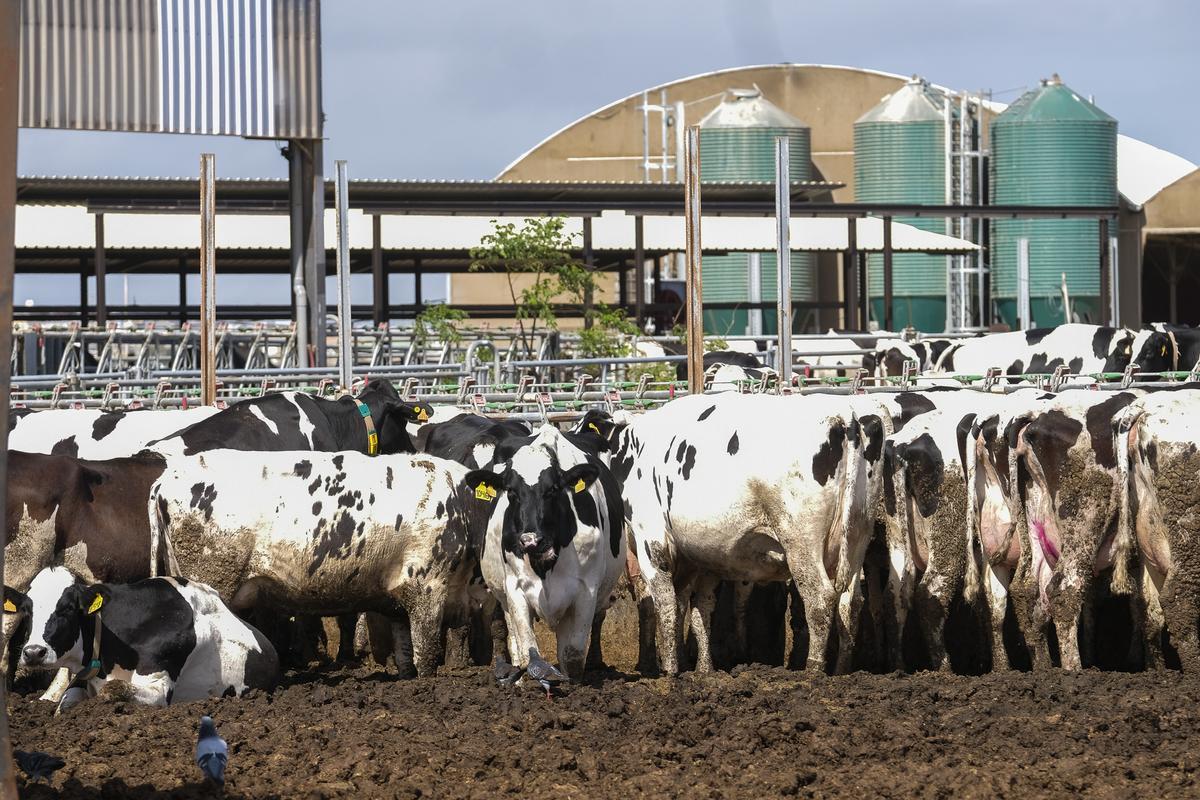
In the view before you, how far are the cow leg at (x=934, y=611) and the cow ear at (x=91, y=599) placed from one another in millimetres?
5519

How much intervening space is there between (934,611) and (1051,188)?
122 feet

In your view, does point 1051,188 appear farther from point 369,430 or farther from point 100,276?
point 369,430

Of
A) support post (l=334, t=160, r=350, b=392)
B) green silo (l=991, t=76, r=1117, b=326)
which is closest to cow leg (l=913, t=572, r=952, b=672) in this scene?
support post (l=334, t=160, r=350, b=392)

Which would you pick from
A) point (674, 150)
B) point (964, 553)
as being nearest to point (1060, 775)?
point (964, 553)

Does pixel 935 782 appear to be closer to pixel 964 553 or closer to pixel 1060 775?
pixel 1060 775

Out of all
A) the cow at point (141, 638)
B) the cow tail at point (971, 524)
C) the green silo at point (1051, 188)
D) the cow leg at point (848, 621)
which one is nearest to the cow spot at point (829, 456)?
the cow leg at point (848, 621)

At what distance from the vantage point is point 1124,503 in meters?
10.7

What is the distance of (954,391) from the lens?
14.0m

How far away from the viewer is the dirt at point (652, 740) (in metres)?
7.11

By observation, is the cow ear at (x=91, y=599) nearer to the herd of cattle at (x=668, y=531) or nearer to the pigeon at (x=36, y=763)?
the herd of cattle at (x=668, y=531)

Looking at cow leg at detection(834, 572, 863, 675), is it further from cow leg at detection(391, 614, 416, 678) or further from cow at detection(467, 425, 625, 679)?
cow leg at detection(391, 614, 416, 678)

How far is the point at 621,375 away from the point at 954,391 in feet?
36.7

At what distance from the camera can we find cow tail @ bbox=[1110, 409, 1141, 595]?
1070 centimetres

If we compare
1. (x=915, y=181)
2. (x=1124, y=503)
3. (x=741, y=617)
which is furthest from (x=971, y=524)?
(x=915, y=181)
